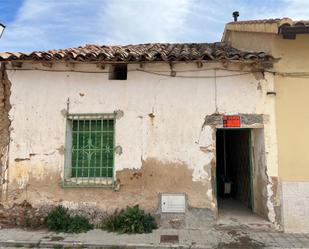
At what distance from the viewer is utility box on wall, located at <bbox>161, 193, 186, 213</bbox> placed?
7.49 metres

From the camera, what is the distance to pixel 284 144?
295 inches

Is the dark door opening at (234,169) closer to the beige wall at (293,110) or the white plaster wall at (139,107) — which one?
the beige wall at (293,110)

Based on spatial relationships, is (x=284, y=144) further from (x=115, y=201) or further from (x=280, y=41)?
(x=115, y=201)

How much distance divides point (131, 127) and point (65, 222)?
103 inches

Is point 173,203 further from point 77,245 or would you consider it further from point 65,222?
point 65,222

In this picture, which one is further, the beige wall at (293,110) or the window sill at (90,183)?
the window sill at (90,183)

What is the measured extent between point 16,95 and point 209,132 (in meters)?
4.75

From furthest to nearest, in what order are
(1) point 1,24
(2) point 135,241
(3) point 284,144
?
(3) point 284,144 < (2) point 135,241 < (1) point 1,24

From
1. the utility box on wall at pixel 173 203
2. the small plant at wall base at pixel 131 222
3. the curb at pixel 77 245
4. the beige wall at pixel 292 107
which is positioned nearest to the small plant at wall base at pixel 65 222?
the small plant at wall base at pixel 131 222

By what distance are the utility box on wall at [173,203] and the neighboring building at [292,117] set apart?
227cm

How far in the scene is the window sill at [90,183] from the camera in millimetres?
7598

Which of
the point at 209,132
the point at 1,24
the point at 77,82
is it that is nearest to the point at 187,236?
the point at 209,132

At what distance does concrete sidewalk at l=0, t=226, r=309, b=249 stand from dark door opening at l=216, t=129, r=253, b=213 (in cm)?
164

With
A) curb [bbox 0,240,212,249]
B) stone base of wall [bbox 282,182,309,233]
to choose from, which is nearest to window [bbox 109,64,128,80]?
curb [bbox 0,240,212,249]
